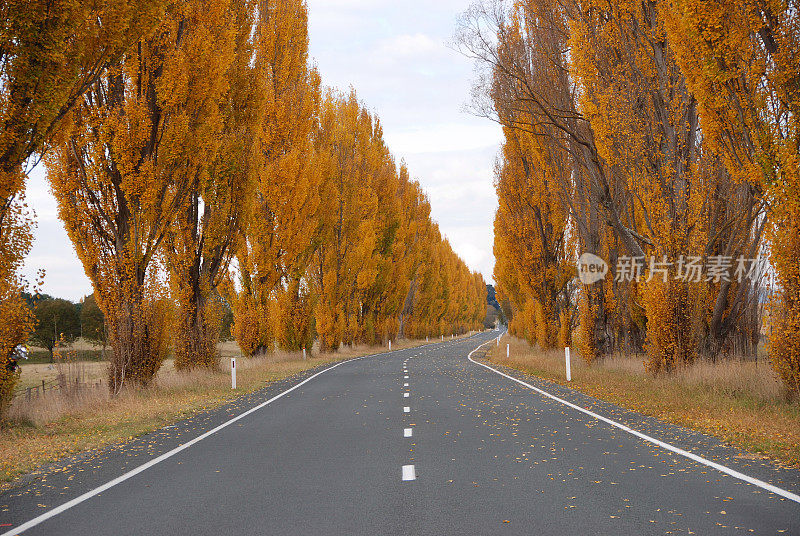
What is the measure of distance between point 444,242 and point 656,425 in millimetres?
71669

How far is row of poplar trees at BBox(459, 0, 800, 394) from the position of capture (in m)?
11.8

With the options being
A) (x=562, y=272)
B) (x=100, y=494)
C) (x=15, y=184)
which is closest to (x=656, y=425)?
(x=100, y=494)

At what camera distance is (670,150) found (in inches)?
700

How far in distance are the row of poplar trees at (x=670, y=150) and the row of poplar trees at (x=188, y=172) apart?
8.55 meters

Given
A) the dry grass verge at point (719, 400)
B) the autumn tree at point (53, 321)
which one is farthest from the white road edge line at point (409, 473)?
the autumn tree at point (53, 321)

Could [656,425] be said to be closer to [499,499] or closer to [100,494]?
[499,499]

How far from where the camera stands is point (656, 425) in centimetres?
1113

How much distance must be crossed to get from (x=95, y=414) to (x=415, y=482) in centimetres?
960

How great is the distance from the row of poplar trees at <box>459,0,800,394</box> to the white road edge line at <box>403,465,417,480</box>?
729 centimetres

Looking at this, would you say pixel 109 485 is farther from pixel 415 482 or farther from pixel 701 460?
pixel 701 460

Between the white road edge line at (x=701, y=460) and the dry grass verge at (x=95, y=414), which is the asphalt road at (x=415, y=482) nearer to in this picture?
the white road edge line at (x=701, y=460)

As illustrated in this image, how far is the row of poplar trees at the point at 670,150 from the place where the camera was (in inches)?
464

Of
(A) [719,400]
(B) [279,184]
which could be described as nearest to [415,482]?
(A) [719,400]

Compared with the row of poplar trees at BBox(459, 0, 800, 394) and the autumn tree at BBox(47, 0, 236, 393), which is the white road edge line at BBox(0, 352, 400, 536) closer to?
the autumn tree at BBox(47, 0, 236, 393)
